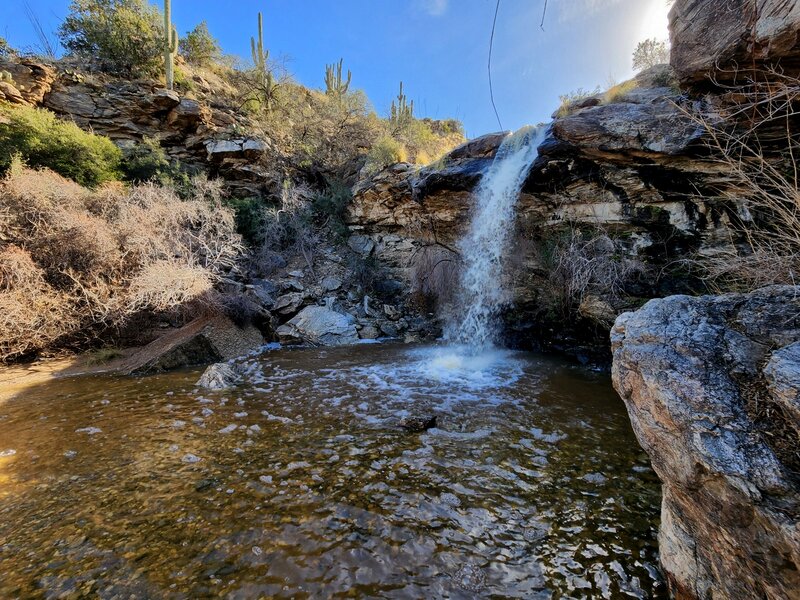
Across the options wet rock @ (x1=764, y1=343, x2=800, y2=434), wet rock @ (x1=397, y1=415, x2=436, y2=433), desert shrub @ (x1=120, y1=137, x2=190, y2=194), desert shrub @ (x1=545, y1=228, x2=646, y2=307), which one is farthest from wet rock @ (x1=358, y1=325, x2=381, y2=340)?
wet rock @ (x1=764, y1=343, x2=800, y2=434)

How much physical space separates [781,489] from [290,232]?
1342 cm

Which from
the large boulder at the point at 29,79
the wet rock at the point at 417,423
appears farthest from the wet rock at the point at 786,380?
the large boulder at the point at 29,79

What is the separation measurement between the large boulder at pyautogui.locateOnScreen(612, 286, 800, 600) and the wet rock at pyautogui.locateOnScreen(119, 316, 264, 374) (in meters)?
7.58

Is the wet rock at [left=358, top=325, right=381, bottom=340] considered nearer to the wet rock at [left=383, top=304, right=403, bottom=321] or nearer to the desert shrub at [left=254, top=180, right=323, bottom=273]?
the wet rock at [left=383, top=304, right=403, bottom=321]

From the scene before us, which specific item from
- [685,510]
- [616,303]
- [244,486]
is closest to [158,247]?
[244,486]

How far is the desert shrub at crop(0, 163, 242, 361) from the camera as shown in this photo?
6.37 m

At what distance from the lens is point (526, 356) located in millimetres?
7836

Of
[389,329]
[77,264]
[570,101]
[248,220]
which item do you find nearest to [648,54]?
[570,101]

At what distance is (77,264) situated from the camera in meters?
7.00

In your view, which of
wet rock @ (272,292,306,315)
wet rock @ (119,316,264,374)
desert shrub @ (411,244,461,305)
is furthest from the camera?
desert shrub @ (411,244,461,305)

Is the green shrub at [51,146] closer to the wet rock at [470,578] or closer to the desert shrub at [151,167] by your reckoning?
the desert shrub at [151,167]

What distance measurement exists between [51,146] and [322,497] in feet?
41.1

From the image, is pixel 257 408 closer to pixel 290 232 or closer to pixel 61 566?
pixel 61 566

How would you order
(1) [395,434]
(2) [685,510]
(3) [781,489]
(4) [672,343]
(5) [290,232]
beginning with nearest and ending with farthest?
1. (3) [781,489]
2. (2) [685,510]
3. (4) [672,343]
4. (1) [395,434]
5. (5) [290,232]
